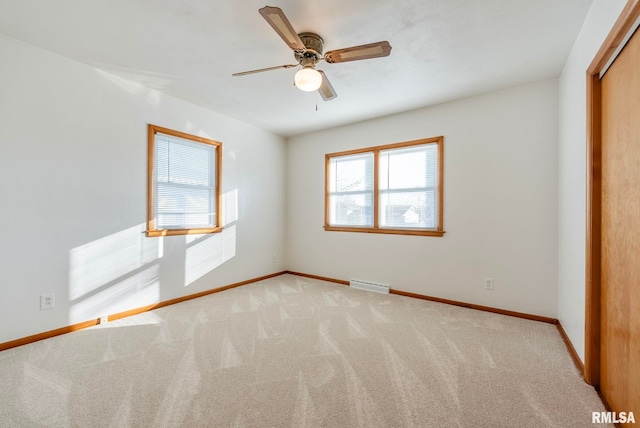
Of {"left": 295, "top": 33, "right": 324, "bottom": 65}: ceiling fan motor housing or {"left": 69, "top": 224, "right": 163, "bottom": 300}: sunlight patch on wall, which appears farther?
{"left": 69, "top": 224, "right": 163, "bottom": 300}: sunlight patch on wall

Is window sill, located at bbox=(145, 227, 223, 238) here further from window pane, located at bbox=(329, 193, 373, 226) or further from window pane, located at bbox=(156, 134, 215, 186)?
window pane, located at bbox=(329, 193, 373, 226)

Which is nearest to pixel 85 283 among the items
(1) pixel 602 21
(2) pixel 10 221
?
(2) pixel 10 221

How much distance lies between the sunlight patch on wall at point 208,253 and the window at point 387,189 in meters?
1.58

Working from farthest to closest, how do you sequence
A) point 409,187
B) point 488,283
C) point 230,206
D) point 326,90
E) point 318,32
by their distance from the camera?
point 230,206 → point 409,187 → point 488,283 → point 326,90 → point 318,32

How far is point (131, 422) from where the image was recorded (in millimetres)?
1510

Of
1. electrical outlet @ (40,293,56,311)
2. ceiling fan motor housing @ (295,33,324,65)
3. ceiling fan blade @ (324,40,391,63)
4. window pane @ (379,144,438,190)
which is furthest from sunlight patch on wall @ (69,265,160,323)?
window pane @ (379,144,438,190)

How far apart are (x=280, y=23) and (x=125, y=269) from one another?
2.92 metres

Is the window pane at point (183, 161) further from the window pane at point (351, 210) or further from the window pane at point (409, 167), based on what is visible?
the window pane at point (409, 167)

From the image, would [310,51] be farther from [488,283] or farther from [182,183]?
[488,283]

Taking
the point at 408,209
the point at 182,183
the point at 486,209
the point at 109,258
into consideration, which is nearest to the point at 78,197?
the point at 109,258

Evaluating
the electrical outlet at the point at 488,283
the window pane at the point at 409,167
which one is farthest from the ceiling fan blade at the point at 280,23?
the electrical outlet at the point at 488,283

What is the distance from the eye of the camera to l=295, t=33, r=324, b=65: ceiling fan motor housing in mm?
2159

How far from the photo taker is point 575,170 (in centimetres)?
224

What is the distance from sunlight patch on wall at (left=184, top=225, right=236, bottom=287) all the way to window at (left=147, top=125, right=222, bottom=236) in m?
0.15
